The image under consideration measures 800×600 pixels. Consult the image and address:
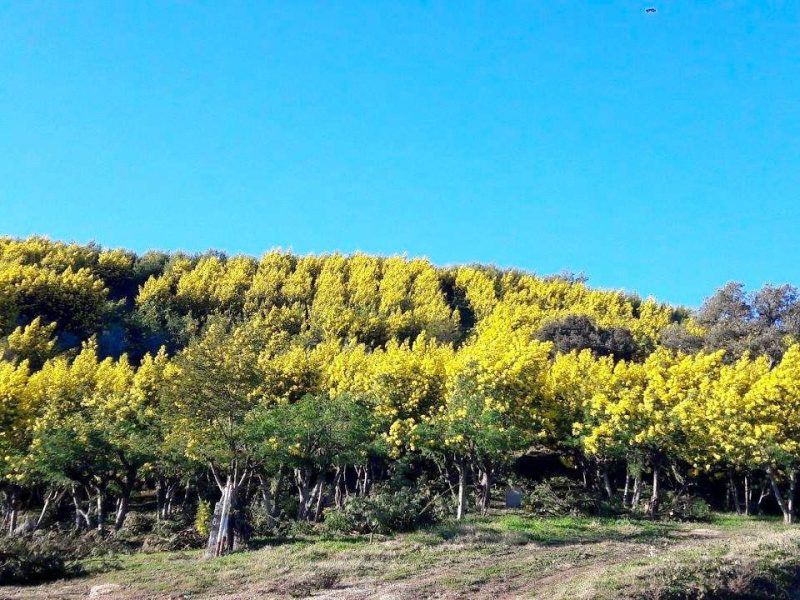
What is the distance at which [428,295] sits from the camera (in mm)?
90500

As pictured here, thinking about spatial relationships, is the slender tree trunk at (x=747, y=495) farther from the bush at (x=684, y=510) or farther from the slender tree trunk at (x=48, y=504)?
the slender tree trunk at (x=48, y=504)

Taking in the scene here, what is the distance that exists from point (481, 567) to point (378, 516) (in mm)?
7822

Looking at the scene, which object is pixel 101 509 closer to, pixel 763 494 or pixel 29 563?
pixel 29 563

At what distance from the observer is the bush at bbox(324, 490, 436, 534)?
25.8 metres

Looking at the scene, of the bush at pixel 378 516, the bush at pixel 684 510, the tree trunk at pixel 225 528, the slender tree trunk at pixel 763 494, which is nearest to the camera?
the tree trunk at pixel 225 528

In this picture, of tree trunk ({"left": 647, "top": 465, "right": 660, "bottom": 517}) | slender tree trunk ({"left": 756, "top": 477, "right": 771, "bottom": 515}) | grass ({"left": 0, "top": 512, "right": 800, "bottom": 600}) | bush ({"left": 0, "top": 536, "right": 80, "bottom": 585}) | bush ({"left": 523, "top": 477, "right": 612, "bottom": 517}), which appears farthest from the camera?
slender tree trunk ({"left": 756, "top": 477, "right": 771, "bottom": 515})

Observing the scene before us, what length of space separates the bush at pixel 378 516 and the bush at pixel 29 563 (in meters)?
9.67

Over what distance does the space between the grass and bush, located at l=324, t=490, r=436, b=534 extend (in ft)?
3.73

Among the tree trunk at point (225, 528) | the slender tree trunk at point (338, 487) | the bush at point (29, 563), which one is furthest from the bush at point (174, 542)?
the slender tree trunk at point (338, 487)

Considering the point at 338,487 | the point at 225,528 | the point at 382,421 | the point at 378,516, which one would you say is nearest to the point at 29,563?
the point at 225,528

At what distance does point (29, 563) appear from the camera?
67.2 feet

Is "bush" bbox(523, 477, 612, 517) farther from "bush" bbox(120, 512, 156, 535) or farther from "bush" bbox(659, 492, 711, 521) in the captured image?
"bush" bbox(120, 512, 156, 535)

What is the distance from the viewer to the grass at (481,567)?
15797 millimetres

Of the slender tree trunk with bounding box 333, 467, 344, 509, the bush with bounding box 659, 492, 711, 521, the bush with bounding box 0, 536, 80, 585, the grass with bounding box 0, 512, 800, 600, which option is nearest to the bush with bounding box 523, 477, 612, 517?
the bush with bounding box 659, 492, 711, 521
